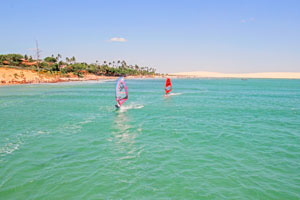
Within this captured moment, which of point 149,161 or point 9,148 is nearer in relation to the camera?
point 149,161

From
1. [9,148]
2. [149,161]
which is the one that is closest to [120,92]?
[9,148]

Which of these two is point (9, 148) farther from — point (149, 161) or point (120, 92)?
point (120, 92)

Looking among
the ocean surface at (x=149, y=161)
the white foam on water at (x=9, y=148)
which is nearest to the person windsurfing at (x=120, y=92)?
the ocean surface at (x=149, y=161)

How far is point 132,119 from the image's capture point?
27609mm

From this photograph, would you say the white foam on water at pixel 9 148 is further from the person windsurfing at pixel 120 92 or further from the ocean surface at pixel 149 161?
the person windsurfing at pixel 120 92

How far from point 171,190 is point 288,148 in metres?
11.6

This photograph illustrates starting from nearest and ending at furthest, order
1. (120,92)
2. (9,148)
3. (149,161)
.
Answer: (149,161)
(9,148)
(120,92)

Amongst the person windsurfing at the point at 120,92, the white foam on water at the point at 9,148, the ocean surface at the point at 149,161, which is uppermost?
the person windsurfing at the point at 120,92

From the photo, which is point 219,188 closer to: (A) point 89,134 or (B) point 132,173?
(B) point 132,173

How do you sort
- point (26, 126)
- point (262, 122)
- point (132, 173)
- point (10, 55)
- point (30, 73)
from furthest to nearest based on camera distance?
point (10, 55), point (30, 73), point (262, 122), point (26, 126), point (132, 173)

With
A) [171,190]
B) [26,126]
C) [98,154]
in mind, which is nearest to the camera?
[171,190]

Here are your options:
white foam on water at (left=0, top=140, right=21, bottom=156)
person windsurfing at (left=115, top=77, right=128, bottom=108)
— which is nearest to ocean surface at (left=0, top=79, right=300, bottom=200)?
white foam on water at (left=0, top=140, right=21, bottom=156)

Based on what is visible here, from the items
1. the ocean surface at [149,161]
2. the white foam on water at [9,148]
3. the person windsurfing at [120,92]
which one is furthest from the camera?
the person windsurfing at [120,92]

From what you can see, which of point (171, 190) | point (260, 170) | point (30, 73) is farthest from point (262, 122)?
point (30, 73)
